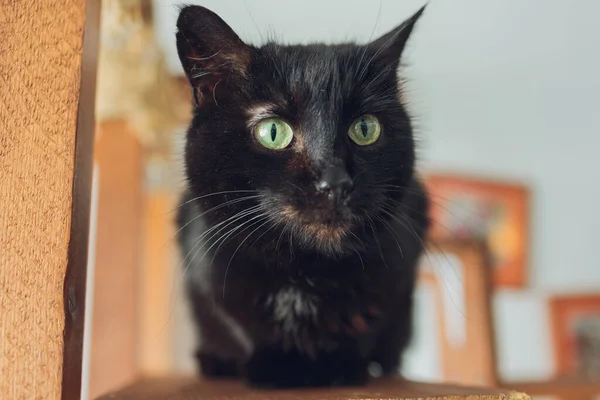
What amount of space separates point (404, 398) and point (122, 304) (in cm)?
74

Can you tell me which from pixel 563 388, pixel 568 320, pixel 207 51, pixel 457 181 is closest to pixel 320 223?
pixel 207 51

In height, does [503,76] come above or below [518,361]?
above

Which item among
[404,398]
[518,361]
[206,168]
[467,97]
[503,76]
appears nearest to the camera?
[404,398]

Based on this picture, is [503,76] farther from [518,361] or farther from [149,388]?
[149,388]

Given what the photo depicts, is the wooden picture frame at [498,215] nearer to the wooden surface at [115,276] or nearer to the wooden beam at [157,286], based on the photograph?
the wooden beam at [157,286]

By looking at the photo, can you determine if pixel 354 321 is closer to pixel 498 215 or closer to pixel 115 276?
pixel 115 276

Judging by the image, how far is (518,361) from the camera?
2.81 meters

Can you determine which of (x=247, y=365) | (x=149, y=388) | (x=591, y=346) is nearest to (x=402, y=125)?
(x=247, y=365)

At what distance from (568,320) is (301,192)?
2.66 m

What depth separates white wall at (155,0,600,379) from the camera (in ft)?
6.45

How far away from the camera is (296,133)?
0.68 meters

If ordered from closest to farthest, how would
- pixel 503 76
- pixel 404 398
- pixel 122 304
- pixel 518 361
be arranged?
pixel 404 398 < pixel 122 304 < pixel 503 76 < pixel 518 361

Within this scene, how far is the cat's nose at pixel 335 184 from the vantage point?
0.60 meters

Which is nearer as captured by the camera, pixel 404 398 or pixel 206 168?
pixel 404 398
